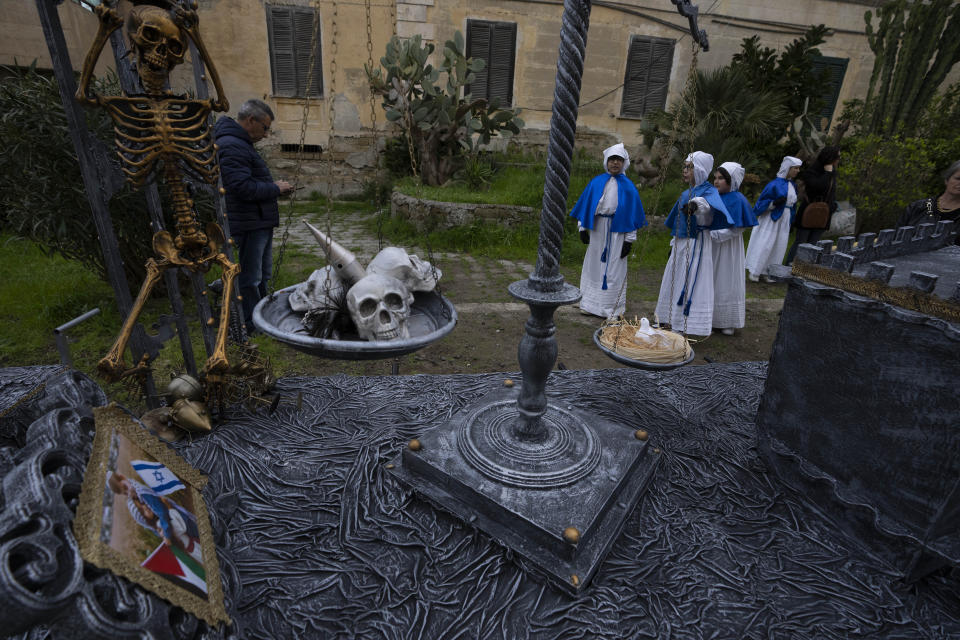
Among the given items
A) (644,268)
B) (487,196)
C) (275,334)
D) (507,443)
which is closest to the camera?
(275,334)

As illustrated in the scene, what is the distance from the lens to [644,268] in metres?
6.95

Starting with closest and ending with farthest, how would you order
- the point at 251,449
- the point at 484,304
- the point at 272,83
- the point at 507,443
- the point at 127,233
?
the point at 507,443
the point at 251,449
the point at 127,233
the point at 484,304
the point at 272,83

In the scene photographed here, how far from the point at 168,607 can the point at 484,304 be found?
14.4ft

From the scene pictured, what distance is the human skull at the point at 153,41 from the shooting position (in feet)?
5.31

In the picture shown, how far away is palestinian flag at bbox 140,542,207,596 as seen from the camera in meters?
1.18

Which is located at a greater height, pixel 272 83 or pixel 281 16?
pixel 281 16

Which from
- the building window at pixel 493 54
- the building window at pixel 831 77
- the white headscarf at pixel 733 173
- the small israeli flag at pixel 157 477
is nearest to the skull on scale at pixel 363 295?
the small israeli flag at pixel 157 477

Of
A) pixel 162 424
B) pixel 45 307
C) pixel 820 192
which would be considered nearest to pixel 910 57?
pixel 820 192

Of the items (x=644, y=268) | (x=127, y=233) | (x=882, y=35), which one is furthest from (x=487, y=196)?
(x=882, y=35)

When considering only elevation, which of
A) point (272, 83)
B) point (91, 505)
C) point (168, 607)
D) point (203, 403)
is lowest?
point (203, 403)

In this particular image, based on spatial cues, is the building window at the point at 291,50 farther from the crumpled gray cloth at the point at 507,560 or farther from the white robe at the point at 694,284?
the crumpled gray cloth at the point at 507,560

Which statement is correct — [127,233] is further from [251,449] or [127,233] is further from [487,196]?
[487,196]

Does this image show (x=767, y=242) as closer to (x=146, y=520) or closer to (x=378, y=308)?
(x=378, y=308)

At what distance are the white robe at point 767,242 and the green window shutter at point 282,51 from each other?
352 inches
